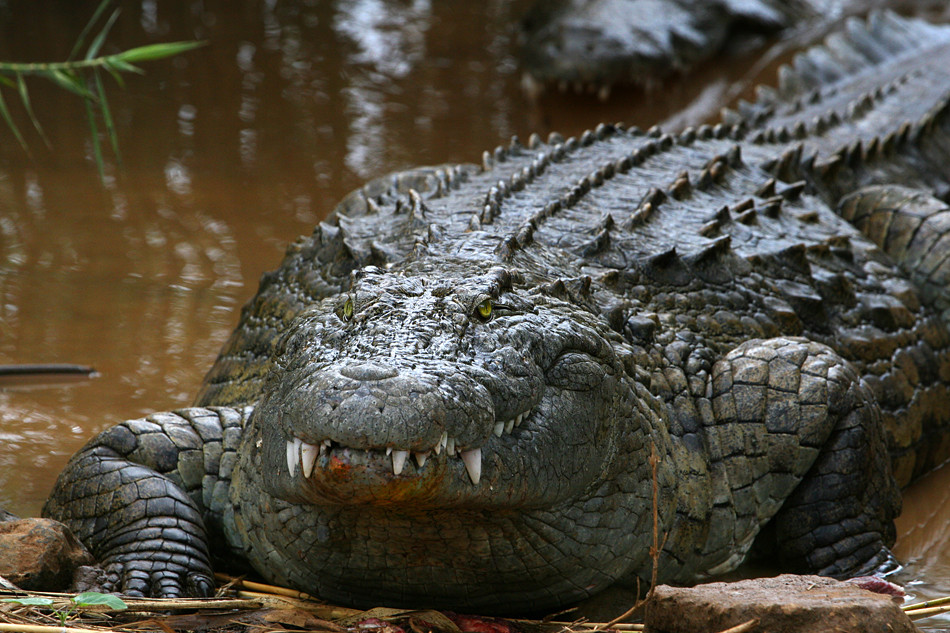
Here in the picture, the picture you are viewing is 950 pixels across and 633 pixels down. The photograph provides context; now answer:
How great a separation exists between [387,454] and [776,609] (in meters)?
0.91

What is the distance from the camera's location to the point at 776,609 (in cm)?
233

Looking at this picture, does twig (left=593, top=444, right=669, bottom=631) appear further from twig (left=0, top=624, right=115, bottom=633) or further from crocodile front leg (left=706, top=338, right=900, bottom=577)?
twig (left=0, top=624, right=115, bottom=633)

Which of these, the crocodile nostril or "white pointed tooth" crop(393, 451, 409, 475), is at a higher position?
the crocodile nostril

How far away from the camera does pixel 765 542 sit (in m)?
3.51

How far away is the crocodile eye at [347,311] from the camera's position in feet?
8.38

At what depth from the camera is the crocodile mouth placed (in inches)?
85.7

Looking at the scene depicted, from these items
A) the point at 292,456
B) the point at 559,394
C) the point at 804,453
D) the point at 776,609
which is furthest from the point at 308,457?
the point at 804,453

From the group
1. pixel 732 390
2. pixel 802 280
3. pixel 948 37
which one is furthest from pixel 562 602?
pixel 948 37

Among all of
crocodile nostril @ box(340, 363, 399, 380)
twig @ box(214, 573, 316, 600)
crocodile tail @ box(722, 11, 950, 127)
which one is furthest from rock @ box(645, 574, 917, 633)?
crocodile tail @ box(722, 11, 950, 127)

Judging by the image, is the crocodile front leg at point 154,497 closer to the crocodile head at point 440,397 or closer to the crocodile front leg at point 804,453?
the crocodile head at point 440,397

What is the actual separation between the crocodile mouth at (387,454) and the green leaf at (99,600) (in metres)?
0.59

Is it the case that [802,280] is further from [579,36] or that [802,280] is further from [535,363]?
[579,36]

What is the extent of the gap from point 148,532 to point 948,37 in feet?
22.1

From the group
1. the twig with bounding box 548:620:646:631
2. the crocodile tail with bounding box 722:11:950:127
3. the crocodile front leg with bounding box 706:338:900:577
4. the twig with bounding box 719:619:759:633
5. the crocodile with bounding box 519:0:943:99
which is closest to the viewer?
the twig with bounding box 719:619:759:633
